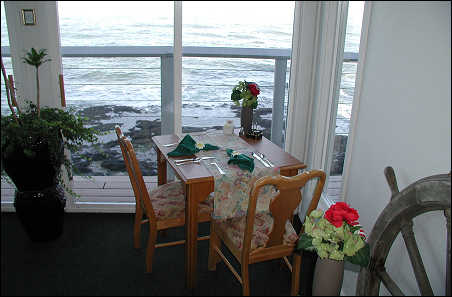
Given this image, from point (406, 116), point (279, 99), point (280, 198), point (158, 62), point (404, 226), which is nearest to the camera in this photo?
point (404, 226)

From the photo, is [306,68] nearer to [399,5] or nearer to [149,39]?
[399,5]

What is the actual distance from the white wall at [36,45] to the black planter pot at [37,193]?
535 mm

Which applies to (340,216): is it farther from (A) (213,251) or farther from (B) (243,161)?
(A) (213,251)

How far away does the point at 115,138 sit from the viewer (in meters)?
4.32

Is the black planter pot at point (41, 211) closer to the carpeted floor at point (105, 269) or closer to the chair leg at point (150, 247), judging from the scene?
the carpeted floor at point (105, 269)

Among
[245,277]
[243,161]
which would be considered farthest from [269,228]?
[243,161]

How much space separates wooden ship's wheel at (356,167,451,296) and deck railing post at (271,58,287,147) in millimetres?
1750

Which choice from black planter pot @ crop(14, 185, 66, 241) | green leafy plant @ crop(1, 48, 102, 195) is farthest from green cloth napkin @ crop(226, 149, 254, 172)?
black planter pot @ crop(14, 185, 66, 241)

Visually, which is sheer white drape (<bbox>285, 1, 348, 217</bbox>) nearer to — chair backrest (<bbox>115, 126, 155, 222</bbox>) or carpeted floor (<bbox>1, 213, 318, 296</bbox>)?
carpeted floor (<bbox>1, 213, 318, 296</bbox>)

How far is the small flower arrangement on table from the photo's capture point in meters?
1.59

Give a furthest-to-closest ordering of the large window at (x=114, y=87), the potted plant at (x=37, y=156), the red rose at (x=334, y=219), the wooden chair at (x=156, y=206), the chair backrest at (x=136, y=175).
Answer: the large window at (x=114, y=87) → the potted plant at (x=37, y=156) → the wooden chair at (x=156, y=206) → the chair backrest at (x=136, y=175) → the red rose at (x=334, y=219)

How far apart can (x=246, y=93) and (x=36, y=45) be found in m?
1.49

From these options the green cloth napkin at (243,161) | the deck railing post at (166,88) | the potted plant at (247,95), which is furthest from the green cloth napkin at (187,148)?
the deck railing post at (166,88)

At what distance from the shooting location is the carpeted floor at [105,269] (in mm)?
2305
